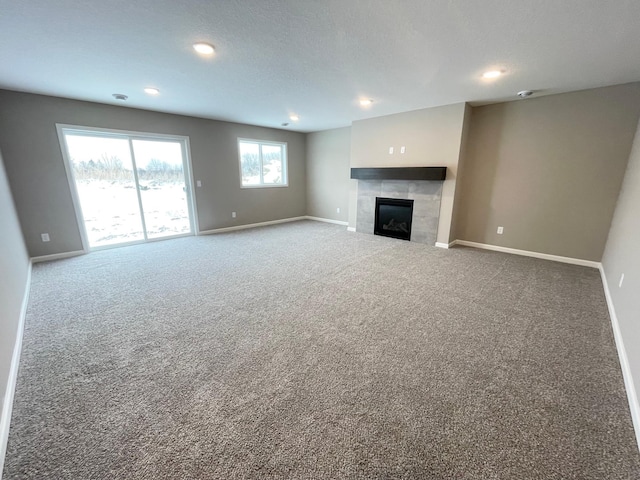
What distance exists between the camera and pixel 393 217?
5.14 metres

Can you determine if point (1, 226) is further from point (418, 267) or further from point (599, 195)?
point (599, 195)

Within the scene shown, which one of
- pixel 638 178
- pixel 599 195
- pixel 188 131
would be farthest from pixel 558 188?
pixel 188 131

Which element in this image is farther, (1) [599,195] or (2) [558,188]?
(2) [558,188]

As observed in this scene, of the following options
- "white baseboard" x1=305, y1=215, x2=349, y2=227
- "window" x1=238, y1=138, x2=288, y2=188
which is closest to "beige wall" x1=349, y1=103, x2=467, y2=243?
"white baseboard" x1=305, y1=215, x2=349, y2=227

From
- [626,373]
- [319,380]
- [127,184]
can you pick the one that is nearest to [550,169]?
[626,373]

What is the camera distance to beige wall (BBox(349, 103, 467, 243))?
4180 mm

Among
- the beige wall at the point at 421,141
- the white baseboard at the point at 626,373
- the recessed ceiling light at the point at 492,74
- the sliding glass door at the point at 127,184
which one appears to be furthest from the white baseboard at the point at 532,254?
the sliding glass door at the point at 127,184

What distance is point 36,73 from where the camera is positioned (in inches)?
110

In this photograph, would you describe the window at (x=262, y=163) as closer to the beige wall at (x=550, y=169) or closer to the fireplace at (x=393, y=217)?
the fireplace at (x=393, y=217)

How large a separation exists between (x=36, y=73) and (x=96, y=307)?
2.66 m

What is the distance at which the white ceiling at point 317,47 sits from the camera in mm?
1759

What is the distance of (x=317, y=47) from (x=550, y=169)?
3770 mm

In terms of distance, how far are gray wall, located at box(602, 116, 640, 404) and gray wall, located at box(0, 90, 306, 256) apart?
6038 mm

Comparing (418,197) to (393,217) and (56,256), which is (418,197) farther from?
(56,256)
